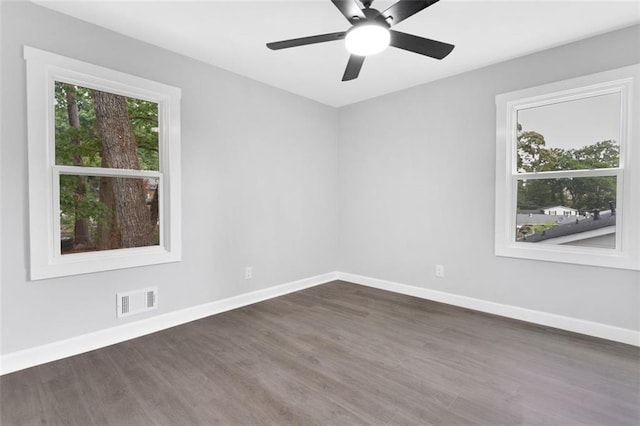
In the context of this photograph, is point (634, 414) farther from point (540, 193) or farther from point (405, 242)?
point (405, 242)

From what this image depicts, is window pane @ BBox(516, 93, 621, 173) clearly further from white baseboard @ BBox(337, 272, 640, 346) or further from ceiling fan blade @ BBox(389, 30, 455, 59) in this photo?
ceiling fan blade @ BBox(389, 30, 455, 59)

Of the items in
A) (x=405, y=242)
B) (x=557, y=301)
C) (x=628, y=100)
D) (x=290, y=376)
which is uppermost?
(x=628, y=100)

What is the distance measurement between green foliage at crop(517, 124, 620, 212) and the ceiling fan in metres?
1.66

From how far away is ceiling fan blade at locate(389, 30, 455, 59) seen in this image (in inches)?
79.7

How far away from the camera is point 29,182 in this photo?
2.21 metres

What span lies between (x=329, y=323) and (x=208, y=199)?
1.80 meters

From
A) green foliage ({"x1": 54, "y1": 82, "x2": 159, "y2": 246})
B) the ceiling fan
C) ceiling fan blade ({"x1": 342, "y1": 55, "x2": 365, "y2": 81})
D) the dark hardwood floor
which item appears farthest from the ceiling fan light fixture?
the dark hardwood floor

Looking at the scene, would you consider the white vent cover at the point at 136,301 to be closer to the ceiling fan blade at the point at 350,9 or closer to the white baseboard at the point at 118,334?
the white baseboard at the point at 118,334

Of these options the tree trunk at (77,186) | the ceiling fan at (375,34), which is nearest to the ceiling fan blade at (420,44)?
the ceiling fan at (375,34)

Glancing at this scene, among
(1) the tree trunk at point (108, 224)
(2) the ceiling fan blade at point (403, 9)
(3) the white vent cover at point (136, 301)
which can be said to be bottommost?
(3) the white vent cover at point (136, 301)

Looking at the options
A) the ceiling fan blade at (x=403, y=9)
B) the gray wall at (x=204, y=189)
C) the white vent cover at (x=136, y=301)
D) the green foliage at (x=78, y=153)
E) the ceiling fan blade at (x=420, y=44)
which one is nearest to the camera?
the ceiling fan blade at (x=403, y=9)

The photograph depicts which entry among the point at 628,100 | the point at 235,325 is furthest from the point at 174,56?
the point at 628,100

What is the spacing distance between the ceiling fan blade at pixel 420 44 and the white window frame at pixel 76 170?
2.11m

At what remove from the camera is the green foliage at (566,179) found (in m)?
2.72
